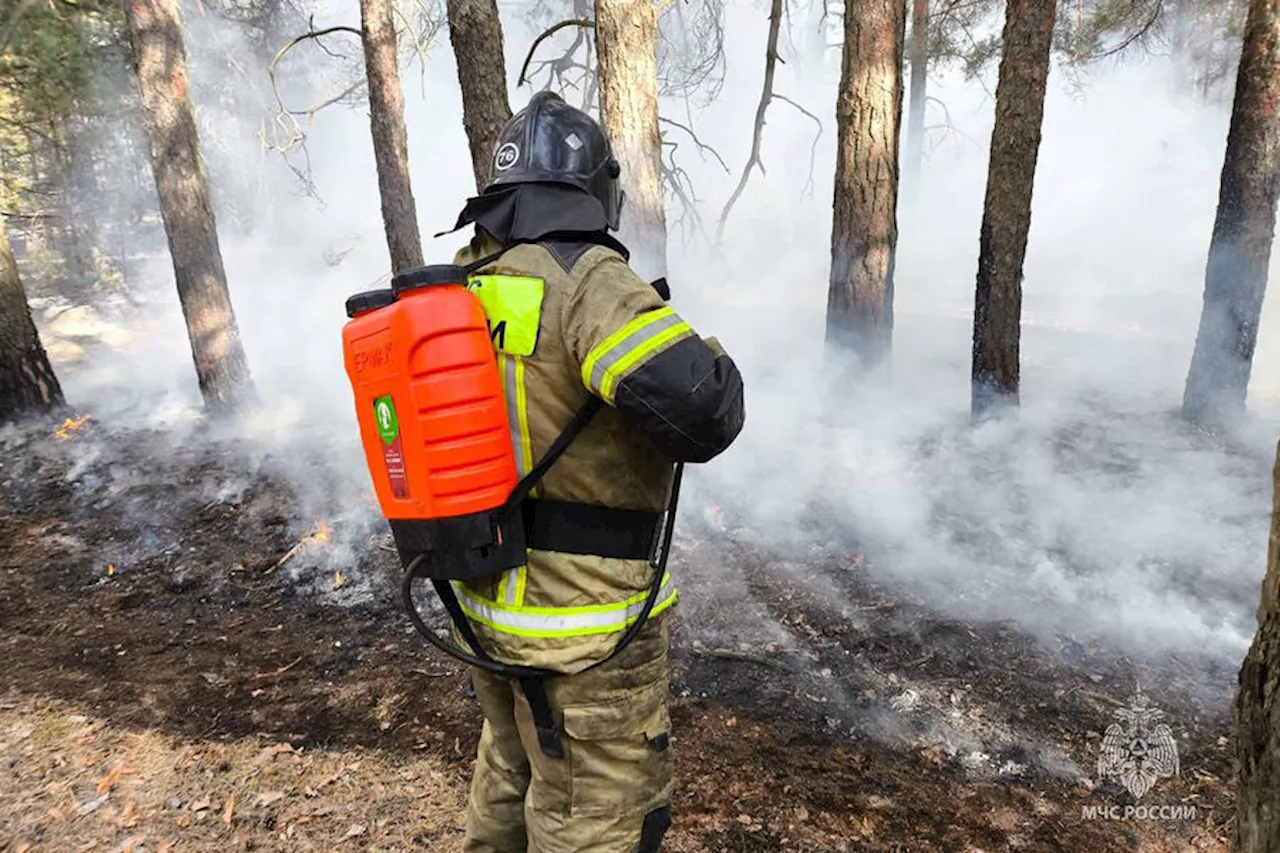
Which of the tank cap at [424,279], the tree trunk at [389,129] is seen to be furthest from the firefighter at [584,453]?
the tree trunk at [389,129]

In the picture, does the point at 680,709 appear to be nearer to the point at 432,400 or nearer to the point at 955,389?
the point at 432,400

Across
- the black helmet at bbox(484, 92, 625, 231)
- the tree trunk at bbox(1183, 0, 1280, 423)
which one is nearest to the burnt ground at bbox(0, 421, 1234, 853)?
the black helmet at bbox(484, 92, 625, 231)

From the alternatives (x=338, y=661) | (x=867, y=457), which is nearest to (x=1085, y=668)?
(x=867, y=457)

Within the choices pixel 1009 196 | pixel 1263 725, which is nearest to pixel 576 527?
pixel 1263 725

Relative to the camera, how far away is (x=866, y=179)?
7176mm

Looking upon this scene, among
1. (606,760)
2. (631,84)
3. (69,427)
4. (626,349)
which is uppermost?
(631,84)

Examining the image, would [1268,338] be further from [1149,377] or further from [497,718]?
[497,718]

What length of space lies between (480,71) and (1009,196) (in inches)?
177

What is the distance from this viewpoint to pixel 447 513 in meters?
1.79

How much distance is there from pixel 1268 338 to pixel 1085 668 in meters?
10.2

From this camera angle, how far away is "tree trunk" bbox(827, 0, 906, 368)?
686 centimetres

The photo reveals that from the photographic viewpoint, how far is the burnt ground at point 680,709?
9.66ft

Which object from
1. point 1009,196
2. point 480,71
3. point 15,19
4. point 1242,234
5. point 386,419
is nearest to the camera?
point 386,419

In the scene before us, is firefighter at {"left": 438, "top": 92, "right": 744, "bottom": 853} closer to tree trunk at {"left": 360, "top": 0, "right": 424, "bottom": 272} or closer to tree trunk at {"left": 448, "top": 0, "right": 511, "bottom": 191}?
tree trunk at {"left": 448, "top": 0, "right": 511, "bottom": 191}
